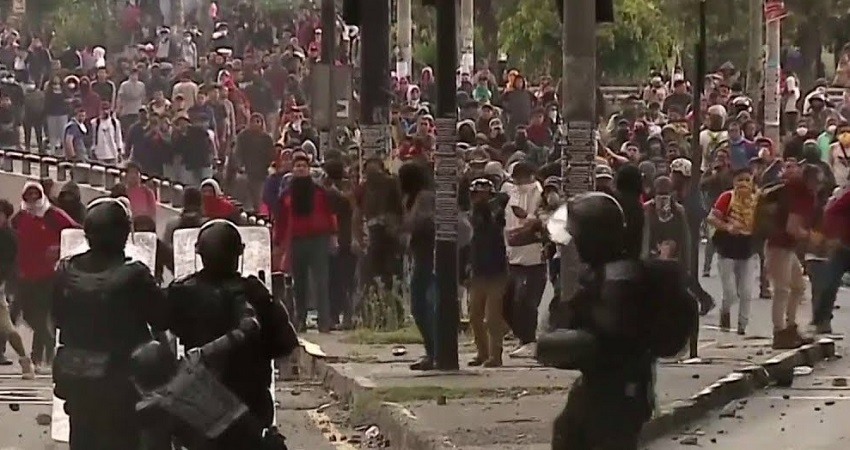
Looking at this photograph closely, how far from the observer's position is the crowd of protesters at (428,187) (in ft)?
54.4

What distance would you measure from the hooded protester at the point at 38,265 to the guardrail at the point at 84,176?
5.15 metres

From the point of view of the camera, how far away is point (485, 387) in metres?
14.5

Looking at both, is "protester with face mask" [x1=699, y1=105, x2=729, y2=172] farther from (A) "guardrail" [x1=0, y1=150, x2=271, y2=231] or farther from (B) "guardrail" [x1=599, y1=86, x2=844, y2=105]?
(B) "guardrail" [x1=599, y1=86, x2=844, y2=105]

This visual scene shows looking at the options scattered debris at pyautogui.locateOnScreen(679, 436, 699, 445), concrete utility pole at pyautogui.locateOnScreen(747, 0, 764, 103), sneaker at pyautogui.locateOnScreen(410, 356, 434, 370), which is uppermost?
concrete utility pole at pyautogui.locateOnScreen(747, 0, 764, 103)

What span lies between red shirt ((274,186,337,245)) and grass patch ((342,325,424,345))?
127cm

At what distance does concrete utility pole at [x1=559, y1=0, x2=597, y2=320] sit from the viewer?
1334 centimetres

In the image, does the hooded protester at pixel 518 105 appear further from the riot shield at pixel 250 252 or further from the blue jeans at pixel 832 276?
the riot shield at pixel 250 252

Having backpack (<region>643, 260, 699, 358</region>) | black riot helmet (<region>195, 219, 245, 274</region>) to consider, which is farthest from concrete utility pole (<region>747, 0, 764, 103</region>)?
black riot helmet (<region>195, 219, 245, 274</region>)

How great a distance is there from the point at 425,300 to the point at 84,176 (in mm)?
11695

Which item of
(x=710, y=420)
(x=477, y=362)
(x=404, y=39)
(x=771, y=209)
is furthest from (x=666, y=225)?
(x=404, y=39)

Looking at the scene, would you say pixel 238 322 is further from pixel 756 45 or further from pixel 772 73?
pixel 756 45

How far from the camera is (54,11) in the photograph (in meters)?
47.4

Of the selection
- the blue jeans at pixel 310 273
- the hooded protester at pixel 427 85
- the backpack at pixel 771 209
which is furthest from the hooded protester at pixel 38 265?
the hooded protester at pixel 427 85

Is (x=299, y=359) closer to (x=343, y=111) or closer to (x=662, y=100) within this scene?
(x=343, y=111)
